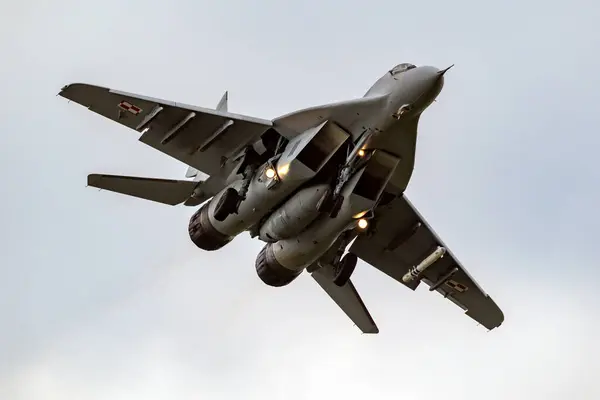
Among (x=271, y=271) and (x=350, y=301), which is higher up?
(x=271, y=271)

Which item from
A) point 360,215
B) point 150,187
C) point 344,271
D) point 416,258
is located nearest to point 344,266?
point 344,271

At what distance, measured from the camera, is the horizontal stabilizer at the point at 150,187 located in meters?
32.9

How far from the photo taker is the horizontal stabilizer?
3288cm

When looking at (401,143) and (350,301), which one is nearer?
(401,143)

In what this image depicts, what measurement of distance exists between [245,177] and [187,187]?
3.08 metres

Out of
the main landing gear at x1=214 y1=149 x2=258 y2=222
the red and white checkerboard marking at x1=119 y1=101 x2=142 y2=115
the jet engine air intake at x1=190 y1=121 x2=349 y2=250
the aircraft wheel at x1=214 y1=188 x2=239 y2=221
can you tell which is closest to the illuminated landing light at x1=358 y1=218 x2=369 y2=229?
the jet engine air intake at x1=190 y1=121 x2=349 y2=250

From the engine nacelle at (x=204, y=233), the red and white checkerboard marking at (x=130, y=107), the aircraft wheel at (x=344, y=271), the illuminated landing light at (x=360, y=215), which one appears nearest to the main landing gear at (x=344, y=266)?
the aircraft wheel at (x=344, y=271)

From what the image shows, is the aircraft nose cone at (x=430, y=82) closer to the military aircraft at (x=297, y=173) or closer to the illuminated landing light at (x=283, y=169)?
the military aircraft at (x=297, y=173)

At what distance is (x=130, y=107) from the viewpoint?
30844 millimetres

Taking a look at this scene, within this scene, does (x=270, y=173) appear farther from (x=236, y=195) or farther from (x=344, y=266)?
(x=344, y=266)

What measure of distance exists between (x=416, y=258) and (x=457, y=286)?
71.8 inches

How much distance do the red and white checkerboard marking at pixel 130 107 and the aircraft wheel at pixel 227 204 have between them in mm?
3614

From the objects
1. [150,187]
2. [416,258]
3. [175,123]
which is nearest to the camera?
[175,123]

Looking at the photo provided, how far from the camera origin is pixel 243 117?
30875mm
